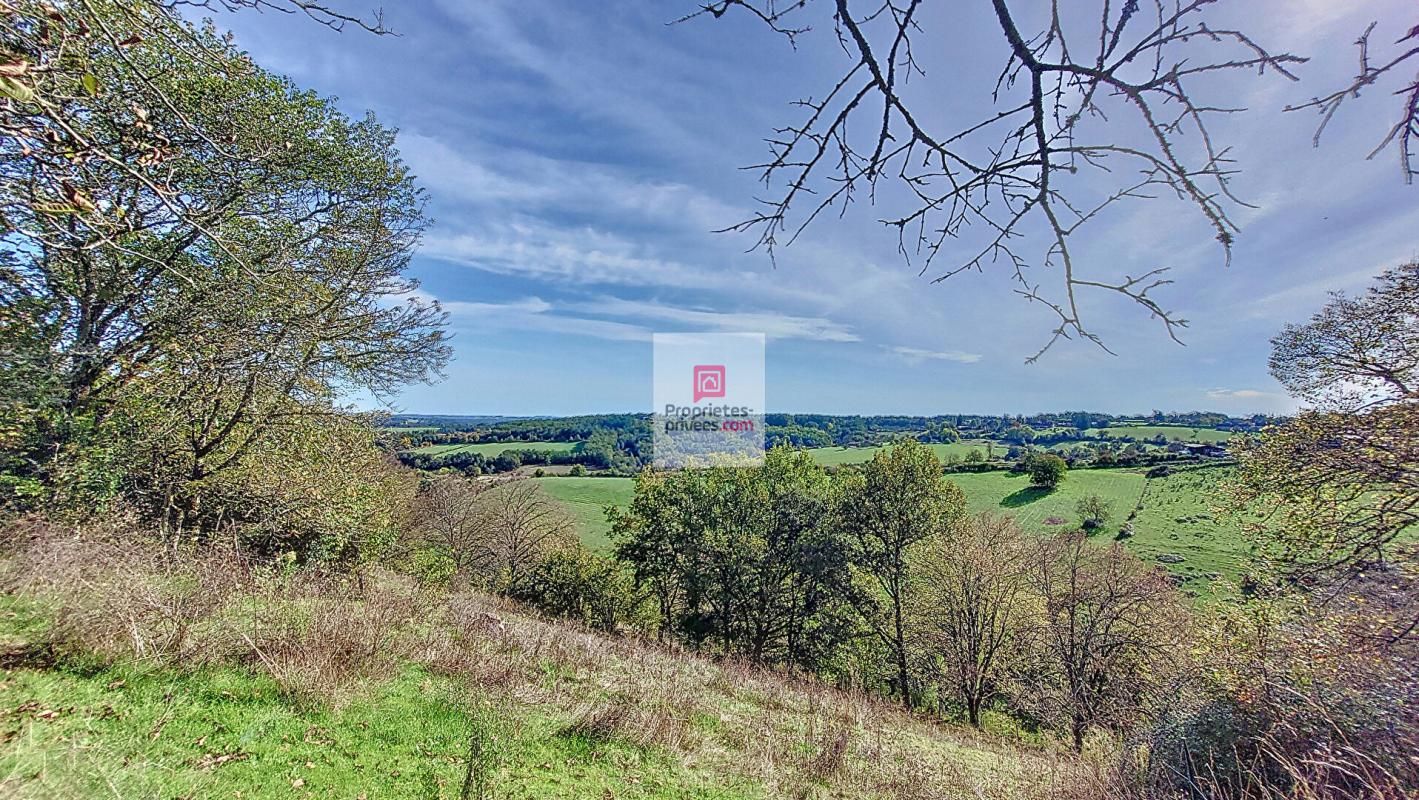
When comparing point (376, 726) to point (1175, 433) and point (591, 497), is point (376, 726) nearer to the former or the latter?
point (591, 497)

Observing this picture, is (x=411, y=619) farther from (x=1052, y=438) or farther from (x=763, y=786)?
(x=1052, y=438)

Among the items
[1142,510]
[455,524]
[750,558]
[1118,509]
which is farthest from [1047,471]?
[455,524]

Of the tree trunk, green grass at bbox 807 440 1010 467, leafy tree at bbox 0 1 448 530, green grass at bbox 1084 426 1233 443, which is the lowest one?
the tree trunk

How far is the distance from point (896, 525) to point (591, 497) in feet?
83.7

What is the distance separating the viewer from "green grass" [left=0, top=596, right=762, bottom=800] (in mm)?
2961

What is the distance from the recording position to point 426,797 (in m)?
3.44

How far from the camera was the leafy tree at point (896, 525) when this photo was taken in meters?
17.8

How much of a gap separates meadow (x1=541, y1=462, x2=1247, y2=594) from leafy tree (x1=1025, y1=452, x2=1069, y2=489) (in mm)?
713

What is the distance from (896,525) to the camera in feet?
60.0

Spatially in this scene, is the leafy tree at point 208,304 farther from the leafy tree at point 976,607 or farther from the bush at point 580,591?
the leafy tree at point 976,607

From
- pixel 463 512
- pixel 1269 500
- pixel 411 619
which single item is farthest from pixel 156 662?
pixel 463 512

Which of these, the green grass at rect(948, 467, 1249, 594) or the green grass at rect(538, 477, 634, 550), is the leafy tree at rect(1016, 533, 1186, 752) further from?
the green grass at rect(538, 477, 634, 550)

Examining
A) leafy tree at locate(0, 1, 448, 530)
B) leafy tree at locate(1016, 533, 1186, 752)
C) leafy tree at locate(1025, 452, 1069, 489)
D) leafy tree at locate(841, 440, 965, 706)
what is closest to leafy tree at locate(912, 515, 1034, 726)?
leafy tree at locate(1016, 533, 1186, 752)

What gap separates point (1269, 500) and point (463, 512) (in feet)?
82.0
